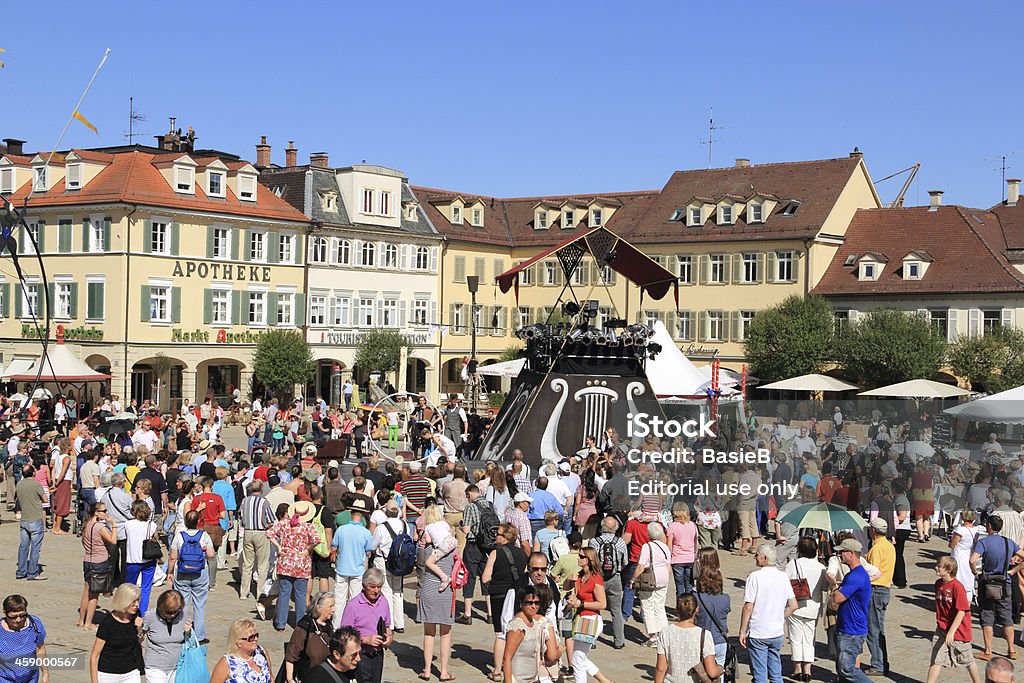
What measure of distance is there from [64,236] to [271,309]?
905 centimetres

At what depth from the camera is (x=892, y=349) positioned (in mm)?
53219

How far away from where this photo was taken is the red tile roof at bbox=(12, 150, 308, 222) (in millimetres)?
54375

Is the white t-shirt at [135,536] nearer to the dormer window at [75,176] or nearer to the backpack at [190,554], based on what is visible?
the backpack at [190,554]

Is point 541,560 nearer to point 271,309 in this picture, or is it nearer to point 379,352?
point 271,309

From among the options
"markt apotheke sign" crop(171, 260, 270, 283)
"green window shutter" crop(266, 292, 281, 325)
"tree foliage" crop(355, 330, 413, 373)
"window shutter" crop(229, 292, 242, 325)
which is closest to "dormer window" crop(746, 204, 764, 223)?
"tree foliage" crop(355, 330, 413, 373)

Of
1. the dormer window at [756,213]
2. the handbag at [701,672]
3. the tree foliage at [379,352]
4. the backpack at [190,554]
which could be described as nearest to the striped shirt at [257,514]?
the backpack at [190,554]

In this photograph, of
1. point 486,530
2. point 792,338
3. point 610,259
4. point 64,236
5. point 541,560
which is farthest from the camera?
point 792,338

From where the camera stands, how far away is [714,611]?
1201cm

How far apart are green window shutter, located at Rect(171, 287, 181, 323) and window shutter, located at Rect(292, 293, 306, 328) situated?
6183mm

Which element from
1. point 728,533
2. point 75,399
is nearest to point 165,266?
point 75,399

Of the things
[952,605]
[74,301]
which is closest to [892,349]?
[74,301]

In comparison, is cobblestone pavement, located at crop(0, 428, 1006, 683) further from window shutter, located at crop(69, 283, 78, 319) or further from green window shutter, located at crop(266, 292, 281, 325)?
green window shutter, located at crop(266, 292, 281, 325)

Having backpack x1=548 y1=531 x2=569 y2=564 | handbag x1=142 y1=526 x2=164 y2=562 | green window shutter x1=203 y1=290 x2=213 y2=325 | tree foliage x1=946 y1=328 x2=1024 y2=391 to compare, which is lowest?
handbag x1=142 y1=526 x2=164 y2=562

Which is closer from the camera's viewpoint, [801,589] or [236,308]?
[801,589]
